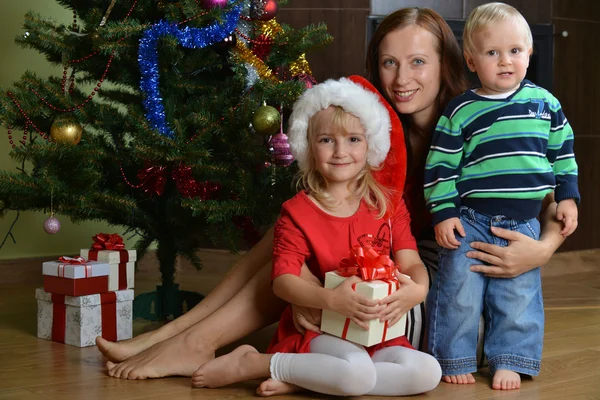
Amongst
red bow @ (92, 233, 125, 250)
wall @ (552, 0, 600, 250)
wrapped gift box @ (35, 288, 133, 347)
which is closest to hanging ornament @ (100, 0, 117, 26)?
red bow @ (92, 233, 125, 250)

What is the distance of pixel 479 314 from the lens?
2127 mm

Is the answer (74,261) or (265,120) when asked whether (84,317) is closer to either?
(74,261)

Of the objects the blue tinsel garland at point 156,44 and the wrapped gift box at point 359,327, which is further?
the blue tinsel garland at point 156,44

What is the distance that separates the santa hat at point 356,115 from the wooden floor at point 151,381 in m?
0.55

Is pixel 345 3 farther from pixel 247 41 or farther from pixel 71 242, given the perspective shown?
pixel 71 242

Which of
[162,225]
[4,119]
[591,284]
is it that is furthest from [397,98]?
[591,284]

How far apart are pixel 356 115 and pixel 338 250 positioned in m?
0.33

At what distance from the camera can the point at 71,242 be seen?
3.81 meters

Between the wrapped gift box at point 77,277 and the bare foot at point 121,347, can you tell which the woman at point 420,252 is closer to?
the bare foot at point 121,347

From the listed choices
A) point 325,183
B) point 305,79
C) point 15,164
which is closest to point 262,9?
point 305,79

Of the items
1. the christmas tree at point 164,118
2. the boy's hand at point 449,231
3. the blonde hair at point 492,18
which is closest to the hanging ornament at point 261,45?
the christmas tree at point 164,118

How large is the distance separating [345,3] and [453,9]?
503mm

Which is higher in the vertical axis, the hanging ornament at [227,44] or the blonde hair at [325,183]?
the hanging ornament at [227,44]

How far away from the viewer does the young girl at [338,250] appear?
1896mm
